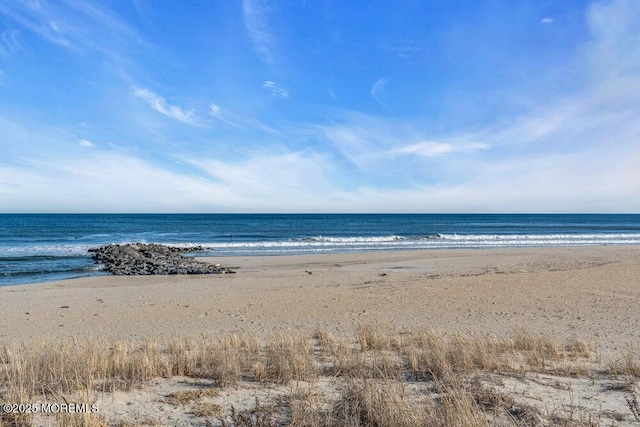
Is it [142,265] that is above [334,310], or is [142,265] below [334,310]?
below

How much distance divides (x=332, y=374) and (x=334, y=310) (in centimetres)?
618

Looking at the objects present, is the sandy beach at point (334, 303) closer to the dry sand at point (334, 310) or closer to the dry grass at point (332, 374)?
the dry sand at point (334, 310)

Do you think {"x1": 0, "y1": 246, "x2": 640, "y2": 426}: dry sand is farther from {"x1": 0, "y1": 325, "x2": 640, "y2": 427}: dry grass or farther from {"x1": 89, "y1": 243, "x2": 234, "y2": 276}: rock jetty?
{"x1": 89, "y1": 243, "x2": 234, "y2": 276}: rock jetty

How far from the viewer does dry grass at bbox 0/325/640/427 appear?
4203 millimetres

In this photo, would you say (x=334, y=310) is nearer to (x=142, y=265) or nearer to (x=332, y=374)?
(x=332, y=374)

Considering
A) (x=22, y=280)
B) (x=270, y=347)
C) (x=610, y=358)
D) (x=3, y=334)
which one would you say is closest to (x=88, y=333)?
(x=3, y=334)

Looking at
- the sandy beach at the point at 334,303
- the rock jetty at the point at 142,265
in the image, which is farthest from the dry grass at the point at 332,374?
the rock jetty at the point at 142,265

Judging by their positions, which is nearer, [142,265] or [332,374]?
[332,374]

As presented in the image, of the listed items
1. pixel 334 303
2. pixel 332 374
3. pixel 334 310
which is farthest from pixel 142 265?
pixel 332 374

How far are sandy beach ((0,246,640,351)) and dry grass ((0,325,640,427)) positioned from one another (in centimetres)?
241

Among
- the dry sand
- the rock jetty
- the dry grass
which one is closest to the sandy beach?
the dry sand

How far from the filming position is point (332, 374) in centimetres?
592

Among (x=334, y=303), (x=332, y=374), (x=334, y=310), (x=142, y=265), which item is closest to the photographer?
(x=332, y=374)

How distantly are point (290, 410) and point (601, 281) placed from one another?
16156mm
